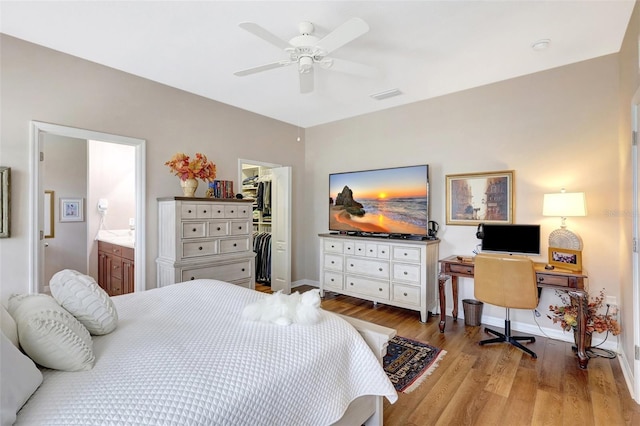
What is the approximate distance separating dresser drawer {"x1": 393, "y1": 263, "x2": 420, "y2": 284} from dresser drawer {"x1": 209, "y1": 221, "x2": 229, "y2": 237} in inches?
81.7

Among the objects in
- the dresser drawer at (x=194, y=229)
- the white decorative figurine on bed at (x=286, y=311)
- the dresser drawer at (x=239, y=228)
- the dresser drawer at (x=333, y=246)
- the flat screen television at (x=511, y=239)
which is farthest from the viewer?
the dresser drawer at (x=333, y=246)

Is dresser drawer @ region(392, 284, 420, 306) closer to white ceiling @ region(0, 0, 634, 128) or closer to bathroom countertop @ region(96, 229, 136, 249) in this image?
white ceiling @ region(0, 0, 634, 128)

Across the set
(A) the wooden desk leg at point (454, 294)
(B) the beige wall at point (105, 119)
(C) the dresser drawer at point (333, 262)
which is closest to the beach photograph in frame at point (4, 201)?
(B) the beige wall at point (105, 119)

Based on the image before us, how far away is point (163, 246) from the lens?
335cm

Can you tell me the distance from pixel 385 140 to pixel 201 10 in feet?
9.29

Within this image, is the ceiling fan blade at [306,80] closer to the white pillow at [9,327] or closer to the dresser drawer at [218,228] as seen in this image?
the dresser drawer at [218,228]

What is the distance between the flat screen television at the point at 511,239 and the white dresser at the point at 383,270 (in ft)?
1.89

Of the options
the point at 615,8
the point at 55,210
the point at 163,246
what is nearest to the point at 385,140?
the point at 615,8

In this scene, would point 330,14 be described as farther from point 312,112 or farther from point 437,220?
point 437,220

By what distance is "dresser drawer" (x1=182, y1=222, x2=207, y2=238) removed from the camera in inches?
126

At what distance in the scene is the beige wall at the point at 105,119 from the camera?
2.57 meters

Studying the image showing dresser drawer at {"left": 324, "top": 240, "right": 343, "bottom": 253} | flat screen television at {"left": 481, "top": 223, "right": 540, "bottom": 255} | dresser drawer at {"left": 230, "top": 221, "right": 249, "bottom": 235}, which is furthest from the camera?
dresser drawer at {"left": 324, "top": 240, "right": 343, "bottom": 253}

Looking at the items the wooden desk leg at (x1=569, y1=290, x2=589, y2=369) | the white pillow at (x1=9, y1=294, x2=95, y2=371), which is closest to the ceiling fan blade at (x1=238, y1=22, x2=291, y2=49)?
the white pillow at (x1=9, y1=294, x2=95, y2=371)

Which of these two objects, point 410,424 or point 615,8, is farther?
point 615,8
